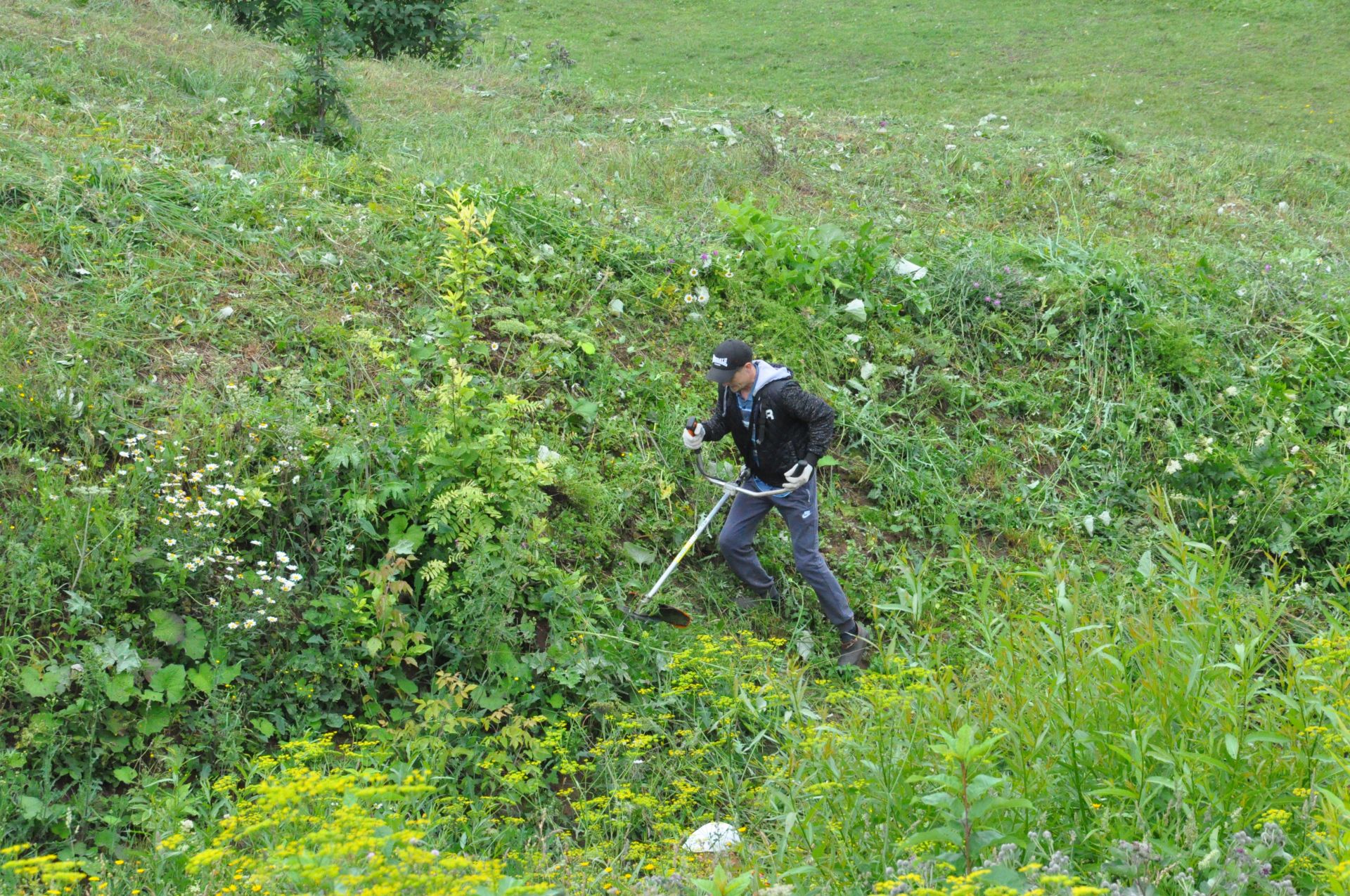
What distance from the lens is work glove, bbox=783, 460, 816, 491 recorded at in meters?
5.08

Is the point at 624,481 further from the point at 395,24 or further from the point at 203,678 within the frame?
the point at 395,24

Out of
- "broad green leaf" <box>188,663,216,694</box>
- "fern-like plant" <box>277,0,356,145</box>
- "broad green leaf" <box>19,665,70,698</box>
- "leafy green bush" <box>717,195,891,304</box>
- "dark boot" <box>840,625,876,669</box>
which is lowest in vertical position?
"dark boot" <box>840,625,876,669</box>

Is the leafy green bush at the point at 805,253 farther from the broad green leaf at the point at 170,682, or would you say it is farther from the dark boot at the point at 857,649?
the broad green leaf at the point at 170,682

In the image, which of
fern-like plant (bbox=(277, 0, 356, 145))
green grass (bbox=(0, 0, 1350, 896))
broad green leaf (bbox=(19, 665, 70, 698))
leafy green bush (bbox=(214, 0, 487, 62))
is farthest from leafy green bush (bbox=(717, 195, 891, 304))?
leafy green bush (bbox=(214, 0, 487, 62))

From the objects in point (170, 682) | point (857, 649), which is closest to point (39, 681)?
point (170, 682)

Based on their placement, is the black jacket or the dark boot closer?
the black jacket

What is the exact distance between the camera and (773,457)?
17.2 ft

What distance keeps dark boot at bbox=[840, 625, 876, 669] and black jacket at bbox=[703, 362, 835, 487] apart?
964 mm

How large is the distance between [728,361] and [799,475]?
2.22 feet

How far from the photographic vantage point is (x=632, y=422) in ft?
20.0

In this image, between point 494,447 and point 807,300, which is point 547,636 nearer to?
point 494,447

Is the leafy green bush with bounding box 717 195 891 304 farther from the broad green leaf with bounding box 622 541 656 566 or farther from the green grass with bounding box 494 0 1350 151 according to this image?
the green grass with bounding box 494 0 1350 151

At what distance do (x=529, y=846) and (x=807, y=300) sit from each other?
15.2ft

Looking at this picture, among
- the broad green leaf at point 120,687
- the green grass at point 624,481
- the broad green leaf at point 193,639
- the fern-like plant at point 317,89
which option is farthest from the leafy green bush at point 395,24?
the broad green leaf at point 120,687
